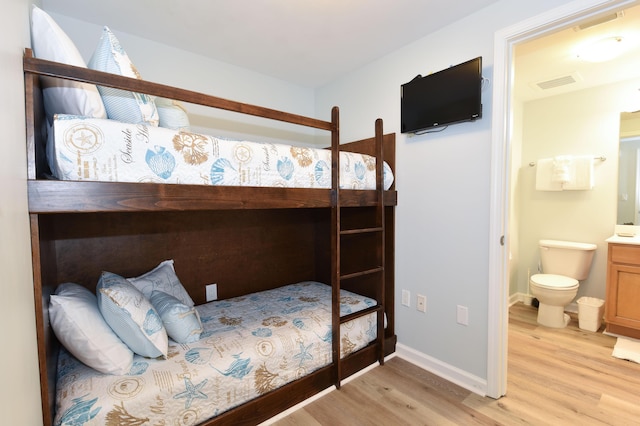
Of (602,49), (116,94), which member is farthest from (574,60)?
(116,94)

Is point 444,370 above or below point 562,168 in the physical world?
below

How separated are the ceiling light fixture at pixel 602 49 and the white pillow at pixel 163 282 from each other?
352 cm

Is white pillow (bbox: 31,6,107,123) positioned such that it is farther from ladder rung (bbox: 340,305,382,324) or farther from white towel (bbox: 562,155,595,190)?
white towel (bbox: 562,155,595,190)

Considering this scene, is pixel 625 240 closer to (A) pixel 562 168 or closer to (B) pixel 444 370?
(A) pixel 562 168

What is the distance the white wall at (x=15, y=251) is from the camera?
2.16 ft

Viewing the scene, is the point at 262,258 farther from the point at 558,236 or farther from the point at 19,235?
the point at 558,236

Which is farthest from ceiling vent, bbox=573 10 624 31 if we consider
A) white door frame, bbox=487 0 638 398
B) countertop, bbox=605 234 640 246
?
countertop, bbox=605 234 640 246

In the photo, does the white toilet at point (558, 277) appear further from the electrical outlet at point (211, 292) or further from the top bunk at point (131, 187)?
the electrical outlet at point (211, 292)

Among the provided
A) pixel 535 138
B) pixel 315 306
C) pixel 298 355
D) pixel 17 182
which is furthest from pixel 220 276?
pixel 535 138

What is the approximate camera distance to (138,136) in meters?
1.12

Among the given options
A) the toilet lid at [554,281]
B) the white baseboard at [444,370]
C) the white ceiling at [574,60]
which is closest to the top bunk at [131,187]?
the white baseboard at [444,370]

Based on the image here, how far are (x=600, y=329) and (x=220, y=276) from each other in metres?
3.58

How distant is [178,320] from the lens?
5.15 ft

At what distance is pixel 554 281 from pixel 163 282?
11.6 feet
